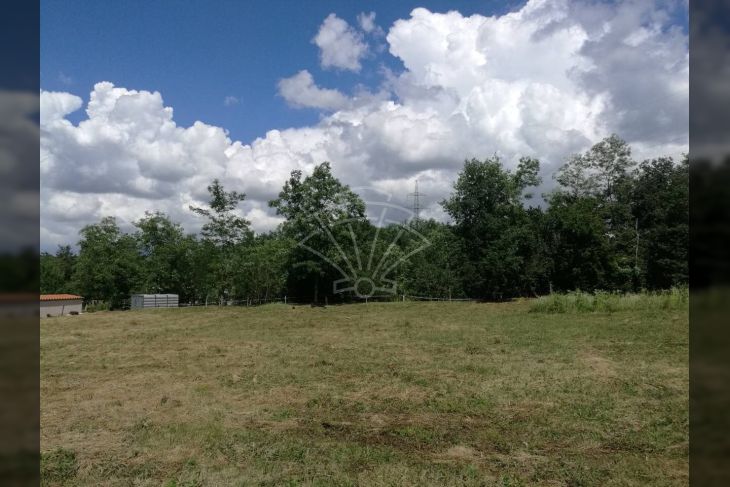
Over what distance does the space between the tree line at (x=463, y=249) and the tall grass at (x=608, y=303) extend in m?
9.52

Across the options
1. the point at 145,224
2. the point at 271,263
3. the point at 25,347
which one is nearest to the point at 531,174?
the point at 271,263

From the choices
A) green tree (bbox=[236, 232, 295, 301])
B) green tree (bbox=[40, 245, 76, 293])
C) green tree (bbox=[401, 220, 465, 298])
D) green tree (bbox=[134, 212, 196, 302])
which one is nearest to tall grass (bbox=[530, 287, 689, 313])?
green tree (bbox=[401, 220, 465, 298])

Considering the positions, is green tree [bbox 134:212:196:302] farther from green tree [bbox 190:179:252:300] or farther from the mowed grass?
the mowed grass

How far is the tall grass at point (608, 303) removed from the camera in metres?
17.4

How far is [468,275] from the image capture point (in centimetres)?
3169

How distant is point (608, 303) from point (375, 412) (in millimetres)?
15372

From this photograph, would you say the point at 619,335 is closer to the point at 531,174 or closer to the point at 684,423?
the point at 684,423

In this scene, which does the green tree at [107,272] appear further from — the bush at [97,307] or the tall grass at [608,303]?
the tall grass at [608,303]

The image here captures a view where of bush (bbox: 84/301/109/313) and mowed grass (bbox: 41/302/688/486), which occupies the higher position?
mowed grass (bbox: 41/302/688/486)

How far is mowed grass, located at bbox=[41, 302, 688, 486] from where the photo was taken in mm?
4434

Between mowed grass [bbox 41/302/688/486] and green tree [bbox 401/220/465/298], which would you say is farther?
green tree [bbox 401/220/465/298]

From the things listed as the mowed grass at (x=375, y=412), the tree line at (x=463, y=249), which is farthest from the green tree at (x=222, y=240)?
the mowed grass at (x=375, y=412)

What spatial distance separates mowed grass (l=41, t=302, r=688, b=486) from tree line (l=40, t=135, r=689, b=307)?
721 inches


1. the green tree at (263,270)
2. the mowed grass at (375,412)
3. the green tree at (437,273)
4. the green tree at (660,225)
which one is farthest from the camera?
→ the green tree at (437,273)
